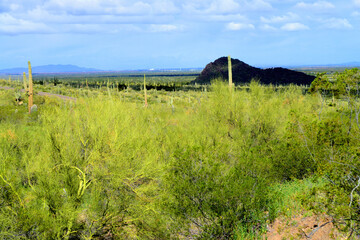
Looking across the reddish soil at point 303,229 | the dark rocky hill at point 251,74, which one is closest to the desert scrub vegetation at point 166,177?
the reddish soil at point 303,229

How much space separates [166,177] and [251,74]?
8223cm

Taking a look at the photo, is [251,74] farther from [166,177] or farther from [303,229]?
[303,229]

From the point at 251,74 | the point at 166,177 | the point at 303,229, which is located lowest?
Result: the point at 303,229

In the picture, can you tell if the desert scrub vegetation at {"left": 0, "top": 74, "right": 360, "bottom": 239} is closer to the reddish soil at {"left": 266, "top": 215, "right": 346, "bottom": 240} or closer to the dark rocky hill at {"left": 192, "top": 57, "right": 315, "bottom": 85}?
the reddish soil at {"left": 266, "top": 215, "right": 346, "bottom": 240}

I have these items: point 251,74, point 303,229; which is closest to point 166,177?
point 303,229

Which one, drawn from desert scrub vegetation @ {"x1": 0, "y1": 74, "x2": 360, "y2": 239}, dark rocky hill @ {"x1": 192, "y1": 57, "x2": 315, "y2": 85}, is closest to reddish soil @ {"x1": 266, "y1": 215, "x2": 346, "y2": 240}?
desert scrub vegetation @ {"x1": 0, "y1": 74, "x2": 360, "y2": 239}

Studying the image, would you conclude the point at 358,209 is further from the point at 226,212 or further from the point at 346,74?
the point at 346,74

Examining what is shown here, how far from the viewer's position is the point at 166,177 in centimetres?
838

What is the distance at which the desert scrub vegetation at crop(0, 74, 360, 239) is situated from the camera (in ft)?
25.2

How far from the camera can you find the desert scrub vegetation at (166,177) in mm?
7672

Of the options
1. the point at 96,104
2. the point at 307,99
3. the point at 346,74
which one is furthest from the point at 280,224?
the point at 307,99

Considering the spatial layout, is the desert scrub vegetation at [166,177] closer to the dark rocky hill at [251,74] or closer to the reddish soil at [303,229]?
the reddish soil at [303,229]

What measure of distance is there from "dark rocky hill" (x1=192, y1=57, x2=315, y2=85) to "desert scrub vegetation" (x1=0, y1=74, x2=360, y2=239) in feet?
205

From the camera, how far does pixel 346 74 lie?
27.7ft
